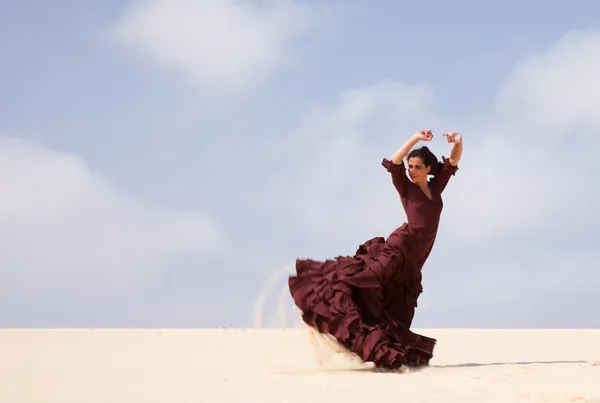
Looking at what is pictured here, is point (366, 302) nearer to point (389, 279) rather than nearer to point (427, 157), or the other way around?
point (389, 279)

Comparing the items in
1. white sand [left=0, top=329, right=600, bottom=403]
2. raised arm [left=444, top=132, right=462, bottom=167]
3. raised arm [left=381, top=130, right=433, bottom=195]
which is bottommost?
white sand [left=0, top=329, right=600, bottom=403]

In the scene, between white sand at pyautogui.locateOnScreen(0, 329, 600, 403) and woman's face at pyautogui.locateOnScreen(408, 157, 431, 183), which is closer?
white sand at pyautogui.locateOnScreen(0, 329, 600, 403)

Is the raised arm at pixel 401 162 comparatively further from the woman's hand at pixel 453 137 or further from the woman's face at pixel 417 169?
the woman's hand at pixel 453 137

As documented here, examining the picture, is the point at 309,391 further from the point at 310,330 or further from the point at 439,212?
the point at 439,212

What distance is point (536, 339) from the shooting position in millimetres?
15820

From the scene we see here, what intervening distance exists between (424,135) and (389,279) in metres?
1.66

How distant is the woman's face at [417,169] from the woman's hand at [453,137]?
0.49 metres

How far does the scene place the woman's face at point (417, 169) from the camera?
380 inches

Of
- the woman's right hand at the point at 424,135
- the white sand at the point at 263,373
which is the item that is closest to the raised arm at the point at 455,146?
the woman's right hand at the point at 424,135

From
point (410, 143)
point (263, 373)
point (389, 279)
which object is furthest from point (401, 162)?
point (263, 373)

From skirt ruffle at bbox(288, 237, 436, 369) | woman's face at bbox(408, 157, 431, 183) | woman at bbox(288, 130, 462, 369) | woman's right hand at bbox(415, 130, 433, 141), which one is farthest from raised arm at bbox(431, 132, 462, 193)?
skirt ruffle at bbox(288, 237, 436, 369)

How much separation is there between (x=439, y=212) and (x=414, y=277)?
80 cm

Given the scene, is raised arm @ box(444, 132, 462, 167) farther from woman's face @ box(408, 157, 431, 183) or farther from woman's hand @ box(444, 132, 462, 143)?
woman's face @ box(408, 157, 431, 183)

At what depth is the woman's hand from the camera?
984 centimetres
